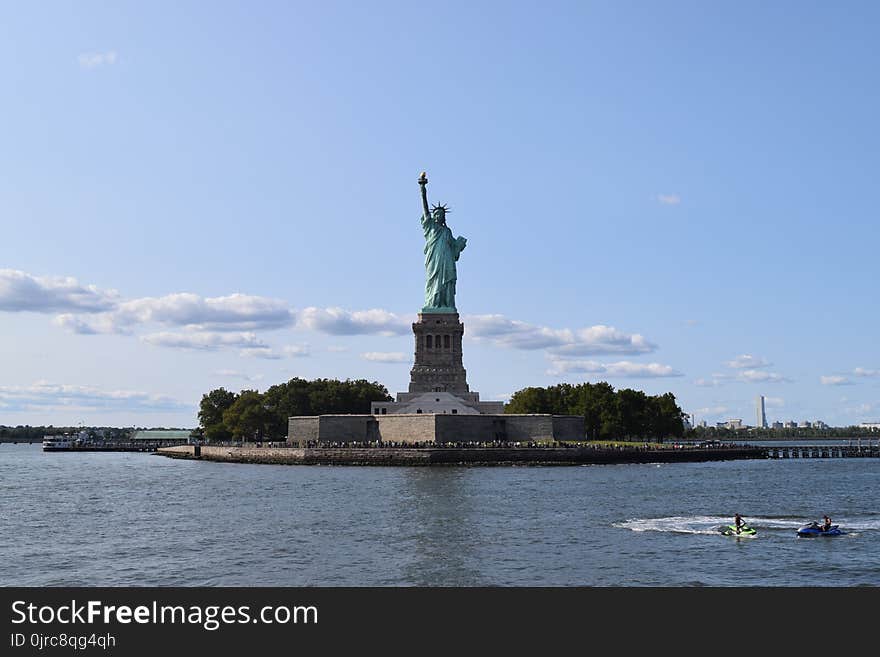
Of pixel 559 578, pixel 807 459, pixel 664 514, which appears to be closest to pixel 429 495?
pixel 664 514

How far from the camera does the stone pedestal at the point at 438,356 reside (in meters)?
112

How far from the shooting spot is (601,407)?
411 ft

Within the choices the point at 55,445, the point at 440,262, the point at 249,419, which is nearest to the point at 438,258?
the point at 440,262

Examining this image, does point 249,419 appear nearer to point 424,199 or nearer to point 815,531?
point 424,199

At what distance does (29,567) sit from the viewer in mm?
35062

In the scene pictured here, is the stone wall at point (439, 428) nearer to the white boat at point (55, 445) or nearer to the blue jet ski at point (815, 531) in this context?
the blue jet ski at point (815, 531)

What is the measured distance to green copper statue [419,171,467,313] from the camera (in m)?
117

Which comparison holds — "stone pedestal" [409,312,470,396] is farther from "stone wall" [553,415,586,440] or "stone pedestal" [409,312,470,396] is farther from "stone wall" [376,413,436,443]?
"stone wall" [553,415,586,440]

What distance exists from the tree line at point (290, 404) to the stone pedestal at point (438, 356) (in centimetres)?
2005
